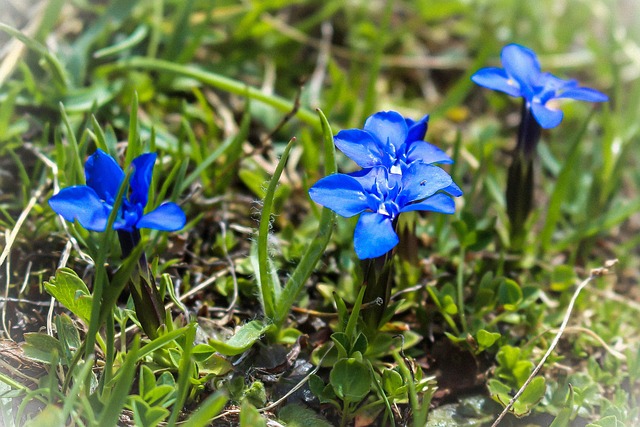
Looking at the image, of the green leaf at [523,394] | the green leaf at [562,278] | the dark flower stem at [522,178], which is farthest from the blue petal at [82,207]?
the green leaf at [562,278]

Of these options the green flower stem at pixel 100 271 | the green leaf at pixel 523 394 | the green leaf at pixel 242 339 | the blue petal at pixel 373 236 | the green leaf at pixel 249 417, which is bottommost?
the green leaf at pixel 523 394

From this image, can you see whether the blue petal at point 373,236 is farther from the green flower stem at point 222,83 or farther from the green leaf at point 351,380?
the green flower stem at point 222,83

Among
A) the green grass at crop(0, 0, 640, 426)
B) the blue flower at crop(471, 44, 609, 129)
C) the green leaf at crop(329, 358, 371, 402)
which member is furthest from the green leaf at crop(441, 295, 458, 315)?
the blue flower at crop(471, 44, 609, 129)

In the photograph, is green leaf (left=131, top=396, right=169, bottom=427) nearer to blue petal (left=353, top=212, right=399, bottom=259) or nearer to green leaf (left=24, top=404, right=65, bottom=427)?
green leaf (left=24, top=404, right=65, bottom=427)

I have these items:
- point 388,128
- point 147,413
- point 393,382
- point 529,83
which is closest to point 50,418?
point 147,413

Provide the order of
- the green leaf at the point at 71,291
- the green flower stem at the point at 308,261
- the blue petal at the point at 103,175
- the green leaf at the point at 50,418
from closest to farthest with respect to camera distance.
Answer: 1. the green leaf at the point at 50,418
2. the blue petal at the point at 103,175
3. the green leaf at the point at 71,291
4. the green flower stem at the point at 308,261

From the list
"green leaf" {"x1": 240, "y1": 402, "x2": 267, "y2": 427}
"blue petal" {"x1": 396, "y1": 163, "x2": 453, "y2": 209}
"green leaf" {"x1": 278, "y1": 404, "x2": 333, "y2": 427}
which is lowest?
"green leaf" {"x1": 278, "y1": 404, "x2": 333, "y2": 427}
